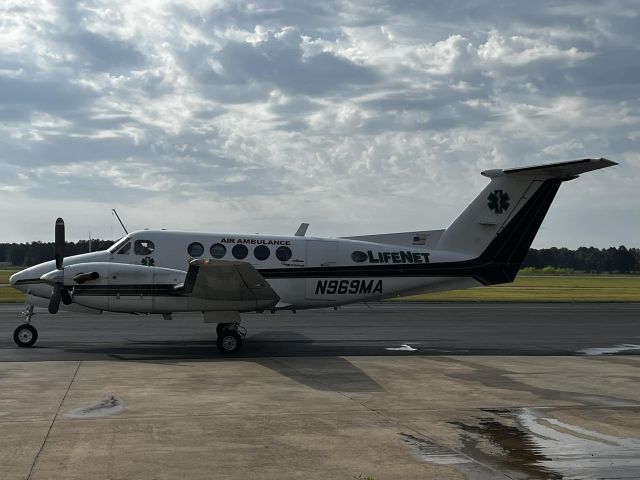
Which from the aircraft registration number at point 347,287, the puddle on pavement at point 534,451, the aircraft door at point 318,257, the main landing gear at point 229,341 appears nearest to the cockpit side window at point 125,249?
the main landing gear at point 229,341

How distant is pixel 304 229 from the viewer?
20.4 m

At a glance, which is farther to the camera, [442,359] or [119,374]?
[442,359]

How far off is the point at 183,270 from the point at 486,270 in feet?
26.3

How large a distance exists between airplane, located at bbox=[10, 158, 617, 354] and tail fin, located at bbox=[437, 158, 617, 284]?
0.03m

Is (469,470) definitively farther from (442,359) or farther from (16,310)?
(16,310)

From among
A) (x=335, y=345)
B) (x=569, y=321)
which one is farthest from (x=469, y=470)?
(x=569, y=321)

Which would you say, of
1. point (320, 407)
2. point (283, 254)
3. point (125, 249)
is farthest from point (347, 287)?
point (320, 407)

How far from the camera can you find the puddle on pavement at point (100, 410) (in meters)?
9.71

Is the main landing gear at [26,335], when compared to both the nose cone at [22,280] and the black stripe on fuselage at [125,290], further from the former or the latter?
the black stripe on fuselage at [125,290]

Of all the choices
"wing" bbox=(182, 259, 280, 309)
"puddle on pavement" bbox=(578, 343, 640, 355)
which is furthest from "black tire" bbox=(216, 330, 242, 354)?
"puddle on pavement" bbox=(578, 343, 640, 355)

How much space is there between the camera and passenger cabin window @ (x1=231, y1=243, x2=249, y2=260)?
725 inches

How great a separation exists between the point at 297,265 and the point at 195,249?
265 centimetres

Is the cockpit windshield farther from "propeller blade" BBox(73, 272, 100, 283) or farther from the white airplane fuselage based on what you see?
"propeller blade" BBox(73, 272, 100, 283)

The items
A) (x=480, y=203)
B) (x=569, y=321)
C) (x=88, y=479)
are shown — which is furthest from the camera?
(x=569, y=321)
